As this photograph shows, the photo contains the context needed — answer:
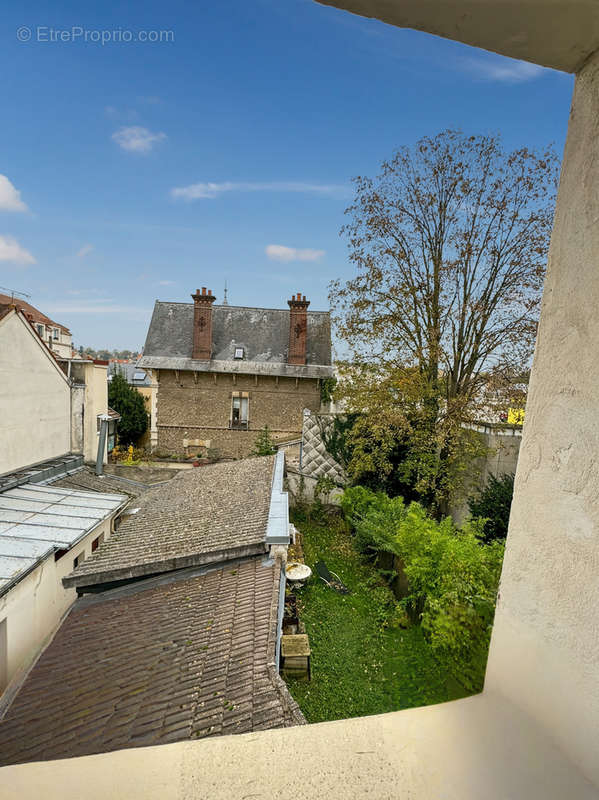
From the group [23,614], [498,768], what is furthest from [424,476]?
[498,768]

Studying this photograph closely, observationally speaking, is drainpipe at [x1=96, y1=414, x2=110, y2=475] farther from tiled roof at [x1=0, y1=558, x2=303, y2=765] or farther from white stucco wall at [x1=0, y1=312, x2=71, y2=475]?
tiled roof at [x1=0, y1=558, x2=303, y2=765]

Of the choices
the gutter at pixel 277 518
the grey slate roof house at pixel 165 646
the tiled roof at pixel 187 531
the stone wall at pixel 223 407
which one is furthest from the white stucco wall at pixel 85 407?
the gutter at pixel 277 518

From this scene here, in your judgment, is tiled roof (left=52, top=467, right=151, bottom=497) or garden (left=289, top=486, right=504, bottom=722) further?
tiled roof (left=52, top=467, right=151, bottom=497)

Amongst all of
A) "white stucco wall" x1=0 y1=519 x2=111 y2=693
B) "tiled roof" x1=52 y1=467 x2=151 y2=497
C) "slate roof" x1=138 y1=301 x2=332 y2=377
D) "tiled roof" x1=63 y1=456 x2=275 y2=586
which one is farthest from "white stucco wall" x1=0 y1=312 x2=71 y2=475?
"slate roof" x1=138 y1=301 x2=332 y2=377

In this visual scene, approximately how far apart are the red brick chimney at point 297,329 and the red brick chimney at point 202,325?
3301 mm

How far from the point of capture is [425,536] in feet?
19.9

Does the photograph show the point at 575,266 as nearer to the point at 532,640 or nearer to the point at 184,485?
the point at 532,640

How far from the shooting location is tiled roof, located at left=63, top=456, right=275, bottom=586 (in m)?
4.68

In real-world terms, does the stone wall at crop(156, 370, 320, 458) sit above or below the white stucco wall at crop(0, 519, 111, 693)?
above

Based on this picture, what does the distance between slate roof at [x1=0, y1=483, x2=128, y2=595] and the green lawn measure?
151 inches

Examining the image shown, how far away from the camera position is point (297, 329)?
1667 cm

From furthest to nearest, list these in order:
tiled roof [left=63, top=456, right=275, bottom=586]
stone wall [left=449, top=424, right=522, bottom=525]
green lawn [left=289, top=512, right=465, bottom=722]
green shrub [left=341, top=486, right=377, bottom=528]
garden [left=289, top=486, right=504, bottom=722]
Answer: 1. green shrub [left=341, top=486, right=377, bottom=528]
2. stone wall [left=449, top=424, right=522, bottom=525]
3. green lawn [left=289, top=512, right=465, bottom=722]
4. tiled roof [left=63, top=456, right=275, bottom=586]
5. garden [left=289, top=486, right=504, bottom=722]

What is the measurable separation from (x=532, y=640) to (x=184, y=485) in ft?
27.8

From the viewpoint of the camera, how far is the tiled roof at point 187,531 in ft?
15.3
